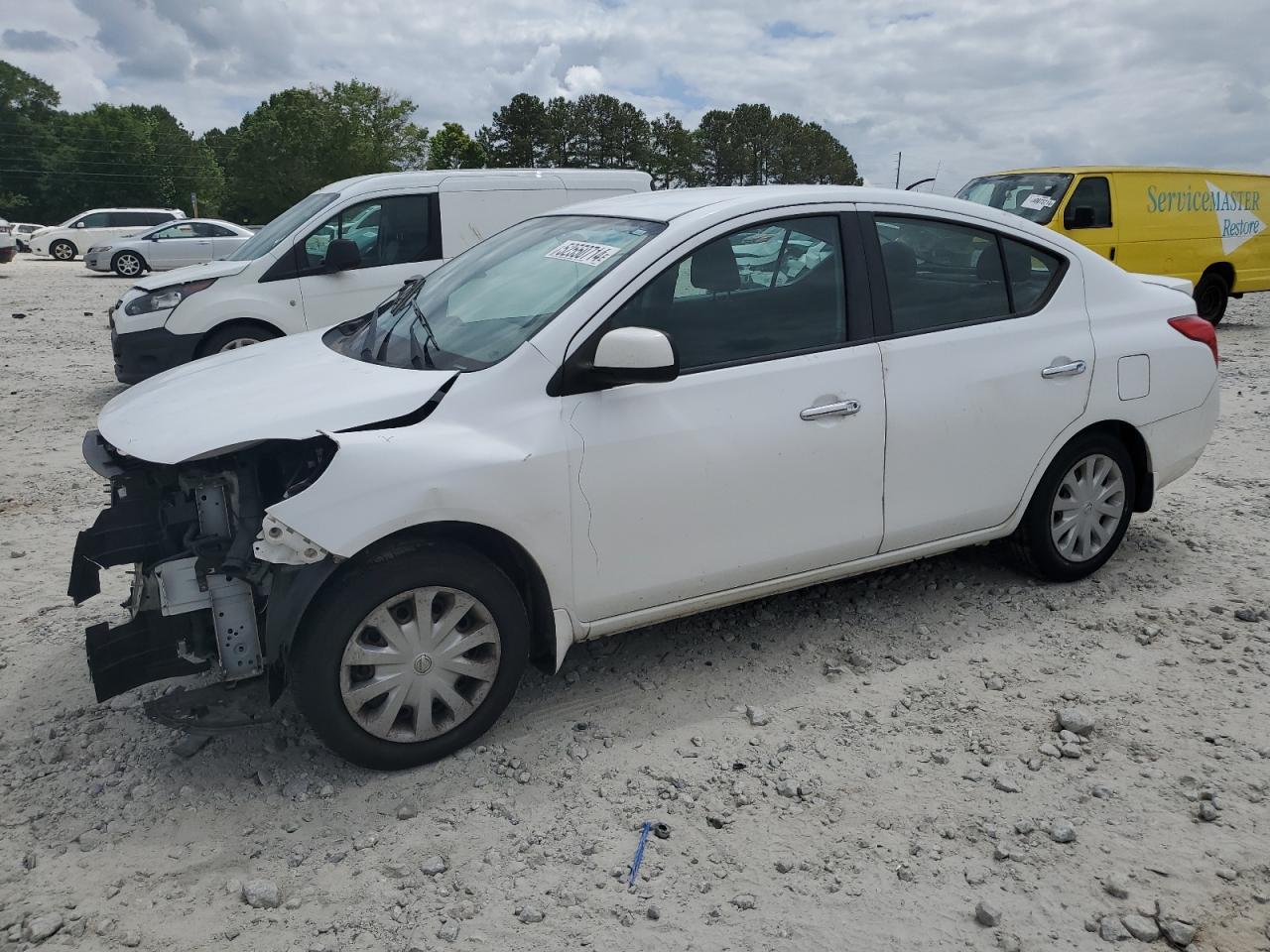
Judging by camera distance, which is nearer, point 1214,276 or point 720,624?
point 720,624

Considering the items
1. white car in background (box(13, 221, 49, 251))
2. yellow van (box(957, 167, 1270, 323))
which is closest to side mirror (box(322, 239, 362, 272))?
yellow van (box(957, 167, 1270, 323))

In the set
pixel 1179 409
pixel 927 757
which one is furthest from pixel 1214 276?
pixel 927 757

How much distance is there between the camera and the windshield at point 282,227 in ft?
29.5

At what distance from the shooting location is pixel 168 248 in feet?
82.8

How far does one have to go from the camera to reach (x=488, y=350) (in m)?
3.54

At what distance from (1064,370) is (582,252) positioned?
209 centimetres

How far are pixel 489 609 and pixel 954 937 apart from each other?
1.64 meters

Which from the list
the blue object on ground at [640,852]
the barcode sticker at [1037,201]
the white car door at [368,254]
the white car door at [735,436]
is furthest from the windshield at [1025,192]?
the blue object on ground at [640,852]

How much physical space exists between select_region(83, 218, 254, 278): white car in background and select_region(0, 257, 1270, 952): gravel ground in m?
22.0

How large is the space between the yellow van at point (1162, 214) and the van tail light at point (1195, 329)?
24.6 feet

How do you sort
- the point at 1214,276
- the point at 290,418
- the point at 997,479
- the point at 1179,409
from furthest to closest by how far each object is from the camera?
the point at 1214,276
the point at 1179,409
the point at 997,479
the point at 290,418

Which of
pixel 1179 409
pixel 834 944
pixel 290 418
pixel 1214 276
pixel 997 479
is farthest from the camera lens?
pixel 1214 276

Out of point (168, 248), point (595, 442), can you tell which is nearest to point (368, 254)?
point (595, 442)

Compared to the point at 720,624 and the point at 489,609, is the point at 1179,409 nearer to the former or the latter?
the point at 720,624
